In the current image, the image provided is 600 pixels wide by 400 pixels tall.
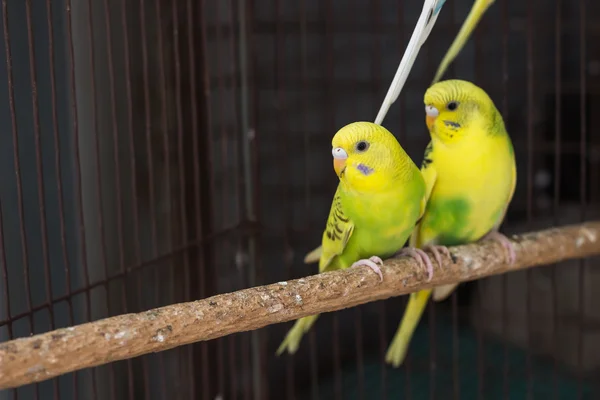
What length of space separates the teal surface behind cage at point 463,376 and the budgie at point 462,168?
1.06 meters

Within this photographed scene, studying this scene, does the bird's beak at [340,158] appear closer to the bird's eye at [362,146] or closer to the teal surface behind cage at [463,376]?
the bird's eye at [362,146]

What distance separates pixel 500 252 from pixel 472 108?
392 mm

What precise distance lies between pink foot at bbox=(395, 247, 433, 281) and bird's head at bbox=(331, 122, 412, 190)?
269 mm

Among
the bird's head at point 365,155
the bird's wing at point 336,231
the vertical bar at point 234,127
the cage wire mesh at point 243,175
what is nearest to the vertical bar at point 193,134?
the cage wire mesh at point 243,175

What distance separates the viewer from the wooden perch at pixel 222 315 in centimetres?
103

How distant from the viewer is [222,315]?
1202 mm

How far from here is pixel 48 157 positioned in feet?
6.72

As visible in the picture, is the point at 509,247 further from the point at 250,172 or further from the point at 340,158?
the point at 250,172

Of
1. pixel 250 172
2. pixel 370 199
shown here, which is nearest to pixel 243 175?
pixel 250 172

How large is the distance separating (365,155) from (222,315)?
0.37 metres

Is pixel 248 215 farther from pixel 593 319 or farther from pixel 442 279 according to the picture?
pixel 593 319

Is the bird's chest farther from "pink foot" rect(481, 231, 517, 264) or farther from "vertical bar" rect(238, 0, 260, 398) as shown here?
"vertical bar" rect(238, 0, 260, 398)

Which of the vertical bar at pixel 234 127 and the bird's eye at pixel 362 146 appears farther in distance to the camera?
the vertical bar at pixel 234 127

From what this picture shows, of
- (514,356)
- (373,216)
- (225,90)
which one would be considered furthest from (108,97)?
(514,356)
